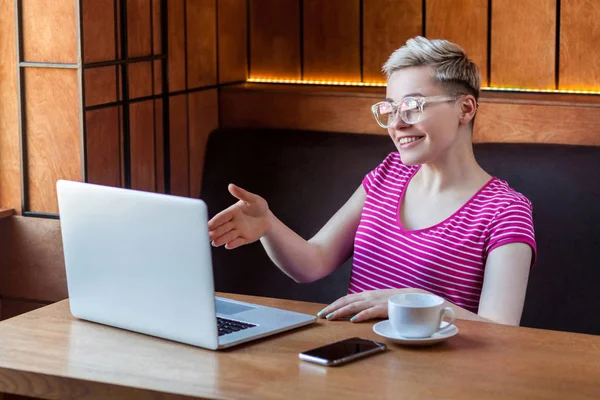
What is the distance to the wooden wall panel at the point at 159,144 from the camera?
A: 310 cm

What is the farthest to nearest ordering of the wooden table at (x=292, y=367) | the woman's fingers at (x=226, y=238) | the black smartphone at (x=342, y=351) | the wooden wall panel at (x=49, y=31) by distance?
the wooden wall panel at (x=49, y=31)
the woman's fingers at (x=226, y=238)
the black smartphone at (x=342, y=351)
the wooden table at (x=292, y=367)

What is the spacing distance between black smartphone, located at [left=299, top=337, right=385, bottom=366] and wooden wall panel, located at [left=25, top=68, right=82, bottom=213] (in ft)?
4.55

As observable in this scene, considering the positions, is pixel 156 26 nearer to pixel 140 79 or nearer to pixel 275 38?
pixel 140 79

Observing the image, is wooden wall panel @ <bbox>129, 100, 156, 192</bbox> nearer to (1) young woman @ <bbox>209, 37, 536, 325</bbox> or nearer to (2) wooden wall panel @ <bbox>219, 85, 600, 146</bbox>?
(2) wooden wall panel @ <bbox>219, 85, 600, 146</bbox>

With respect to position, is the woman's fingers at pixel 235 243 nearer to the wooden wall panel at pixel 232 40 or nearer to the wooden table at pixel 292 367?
the wooden table at pixel 292 367

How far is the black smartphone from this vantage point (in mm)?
1555

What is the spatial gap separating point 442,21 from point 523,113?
0.47 meters

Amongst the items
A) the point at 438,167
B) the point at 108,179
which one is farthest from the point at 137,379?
the point at 108,179

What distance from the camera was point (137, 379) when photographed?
1.49 metres

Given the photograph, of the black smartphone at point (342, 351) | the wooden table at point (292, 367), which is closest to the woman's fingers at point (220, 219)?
the wooden table at point (292, 367)

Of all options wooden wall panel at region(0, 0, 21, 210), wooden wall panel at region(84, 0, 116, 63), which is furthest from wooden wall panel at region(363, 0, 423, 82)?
wooden wall panel at region(0, 0, 21, 210)

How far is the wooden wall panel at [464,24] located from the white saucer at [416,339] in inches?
65.7

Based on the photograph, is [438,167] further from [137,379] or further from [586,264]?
[137,379]

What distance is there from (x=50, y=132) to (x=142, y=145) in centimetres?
31
